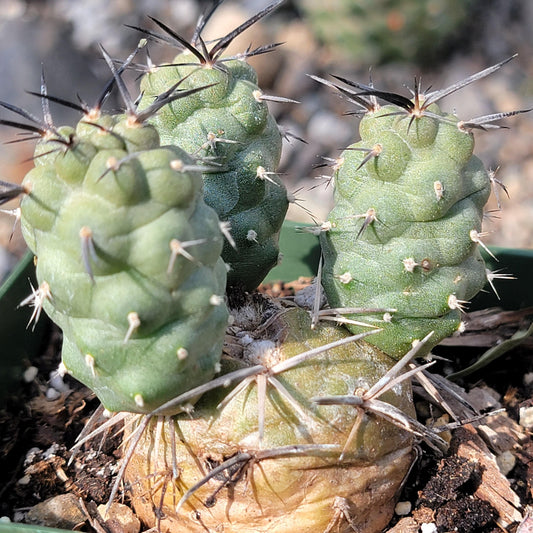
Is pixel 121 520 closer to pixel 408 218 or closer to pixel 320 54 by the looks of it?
pixel 408 218

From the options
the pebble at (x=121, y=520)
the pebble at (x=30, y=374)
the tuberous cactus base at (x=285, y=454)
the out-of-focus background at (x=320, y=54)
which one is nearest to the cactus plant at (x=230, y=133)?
the tuberous cactus base at (x=285, y=454)

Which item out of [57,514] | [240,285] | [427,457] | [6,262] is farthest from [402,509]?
[6,262]

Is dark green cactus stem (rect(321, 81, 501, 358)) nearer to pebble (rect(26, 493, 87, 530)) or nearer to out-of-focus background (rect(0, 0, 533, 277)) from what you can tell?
pebble (rect(26, 493, 87, 530))

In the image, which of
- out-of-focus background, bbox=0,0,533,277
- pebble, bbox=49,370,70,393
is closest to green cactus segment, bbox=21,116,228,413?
pebble, bbox=49,370,70,393

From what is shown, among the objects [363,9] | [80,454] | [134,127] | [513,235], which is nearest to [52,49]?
[363,9]

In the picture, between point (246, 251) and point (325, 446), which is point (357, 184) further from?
point (325, 446)

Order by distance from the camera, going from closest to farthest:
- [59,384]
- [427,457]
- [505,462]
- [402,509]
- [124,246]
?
[124,246] → [402,509] → [427,457] → [505,462] → [59,384]

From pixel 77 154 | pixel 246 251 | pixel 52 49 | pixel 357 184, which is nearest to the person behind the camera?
pixel 77 154
